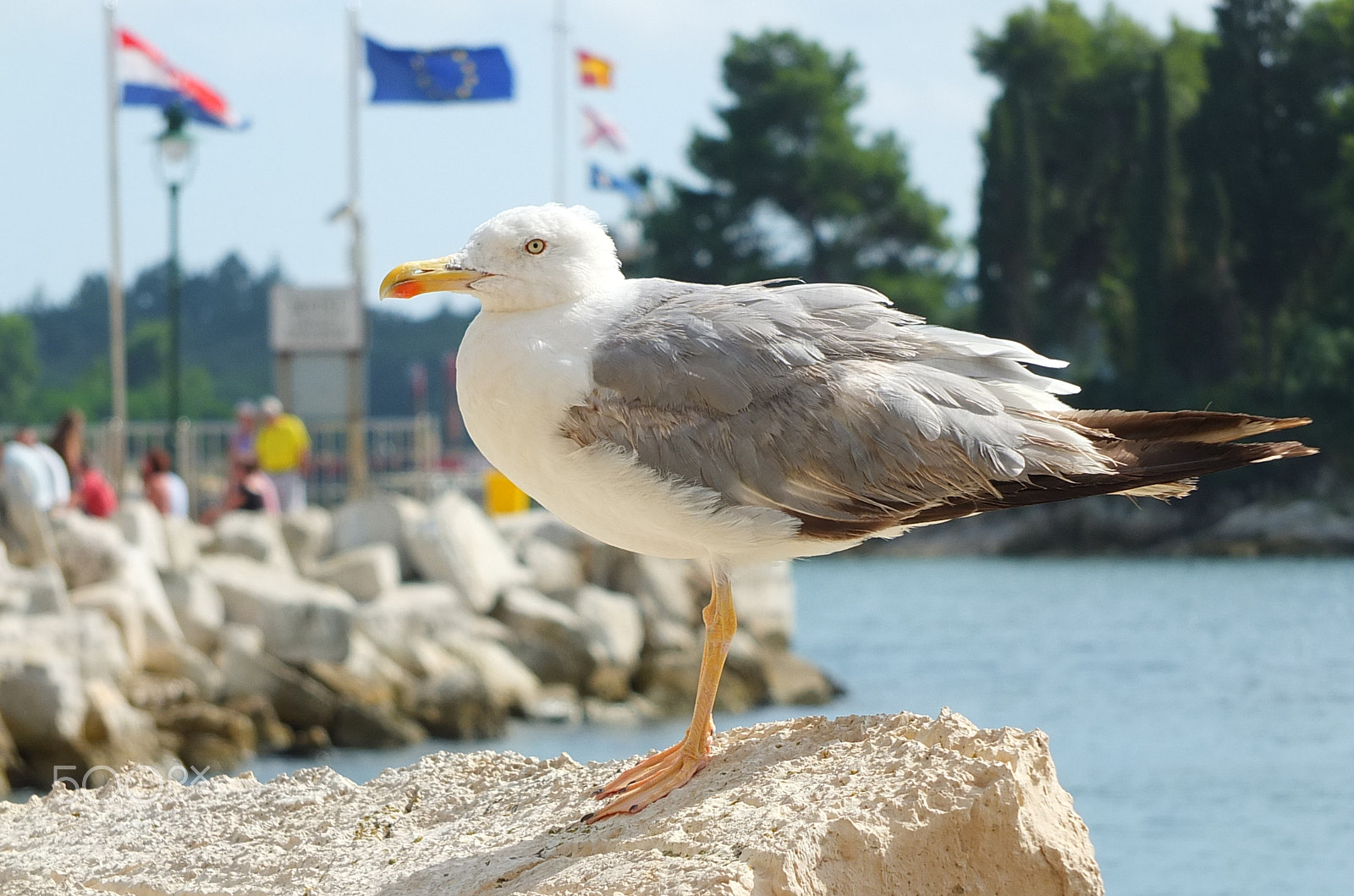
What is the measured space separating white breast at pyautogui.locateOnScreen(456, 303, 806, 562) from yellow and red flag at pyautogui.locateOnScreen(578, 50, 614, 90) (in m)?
36.4

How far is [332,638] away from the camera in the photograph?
759 inches

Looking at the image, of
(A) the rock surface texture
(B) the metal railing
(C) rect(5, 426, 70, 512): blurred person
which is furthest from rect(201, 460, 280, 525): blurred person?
(A) the rock surface texture

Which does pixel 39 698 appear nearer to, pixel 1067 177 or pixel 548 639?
pixel 548 639

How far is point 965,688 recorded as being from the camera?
3041cm

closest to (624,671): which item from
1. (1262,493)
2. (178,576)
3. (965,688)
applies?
(178,576)

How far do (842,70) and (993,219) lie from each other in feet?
42.7

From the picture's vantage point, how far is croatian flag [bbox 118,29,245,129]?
27.1m

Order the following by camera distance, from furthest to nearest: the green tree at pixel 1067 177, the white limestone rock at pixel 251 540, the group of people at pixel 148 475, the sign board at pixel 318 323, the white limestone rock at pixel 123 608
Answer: the green tree at pixel 1067 177, the sign board at pixel 318 323, the white limestone rock at pixel 251 540, the group of people at pixel 148 475, the white limestone rock at pixel 123 608

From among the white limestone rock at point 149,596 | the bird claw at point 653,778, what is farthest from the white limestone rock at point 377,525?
the bird claw at point 653,778

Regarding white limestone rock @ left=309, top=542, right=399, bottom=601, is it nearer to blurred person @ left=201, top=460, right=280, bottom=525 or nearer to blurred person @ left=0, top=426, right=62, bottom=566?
blurred person @ left=201, top=460, right=280, bottom=525

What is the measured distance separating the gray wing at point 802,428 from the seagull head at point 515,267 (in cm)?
24

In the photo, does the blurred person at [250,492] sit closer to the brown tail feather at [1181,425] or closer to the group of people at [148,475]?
the group of people at [148,475]

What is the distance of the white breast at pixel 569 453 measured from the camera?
475 centimetres

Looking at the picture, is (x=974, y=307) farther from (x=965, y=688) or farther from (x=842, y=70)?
(x=965, y=688)
